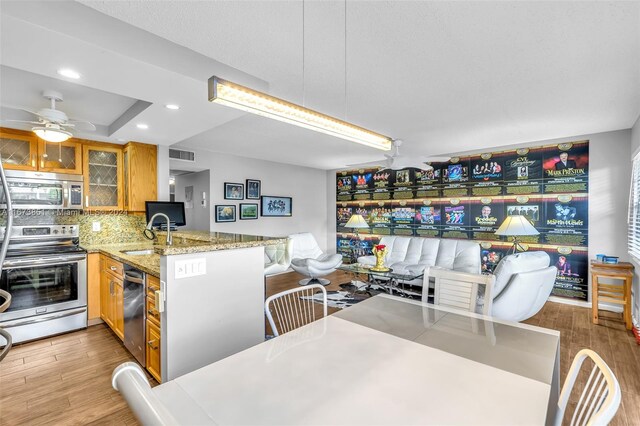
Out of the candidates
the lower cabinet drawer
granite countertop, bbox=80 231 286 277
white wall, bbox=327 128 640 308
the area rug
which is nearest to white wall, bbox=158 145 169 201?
granite countertop, bbox=80 231 286 277

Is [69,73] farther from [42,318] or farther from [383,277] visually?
[383,277]

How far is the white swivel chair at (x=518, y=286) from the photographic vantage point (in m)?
2.96

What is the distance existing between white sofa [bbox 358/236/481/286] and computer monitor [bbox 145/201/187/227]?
3.00 metres

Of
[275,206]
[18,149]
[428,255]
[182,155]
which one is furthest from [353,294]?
[18,149]

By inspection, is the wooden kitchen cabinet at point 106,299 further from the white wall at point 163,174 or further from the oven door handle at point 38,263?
the white wall at point 163,174

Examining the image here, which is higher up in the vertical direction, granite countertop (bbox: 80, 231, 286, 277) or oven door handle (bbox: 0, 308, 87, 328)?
granite countertop (bbox: 80, 231, 286, 277)

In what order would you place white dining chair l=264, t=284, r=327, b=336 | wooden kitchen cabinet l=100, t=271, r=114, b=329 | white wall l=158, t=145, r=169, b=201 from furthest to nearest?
white wall l=158, t=145, r=169, b=201, wooden kitchen cabinet l=100, t=271, r=114, b=329, white dining chair l=264, t=284, r=327, b=336

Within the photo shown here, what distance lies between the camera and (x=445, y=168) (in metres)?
5.59

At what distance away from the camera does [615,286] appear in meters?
3.66

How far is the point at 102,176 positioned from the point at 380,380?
4.30m

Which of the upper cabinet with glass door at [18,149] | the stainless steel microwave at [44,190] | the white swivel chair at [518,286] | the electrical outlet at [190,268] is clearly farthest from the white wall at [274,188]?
the white swivel chair at [518,286]

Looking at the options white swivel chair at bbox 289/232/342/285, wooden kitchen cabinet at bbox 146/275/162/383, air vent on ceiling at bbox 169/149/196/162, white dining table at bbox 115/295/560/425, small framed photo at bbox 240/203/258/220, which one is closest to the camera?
white dining table at bbox 115/295/560/425

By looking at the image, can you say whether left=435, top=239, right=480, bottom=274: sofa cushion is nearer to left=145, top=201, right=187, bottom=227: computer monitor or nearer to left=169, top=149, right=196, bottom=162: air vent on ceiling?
left=145, top=201, right=187, bottom=227: computer monitor

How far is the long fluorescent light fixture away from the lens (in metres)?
1.22
